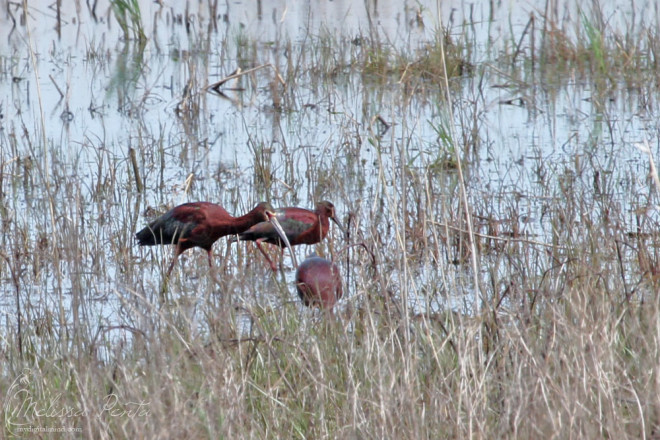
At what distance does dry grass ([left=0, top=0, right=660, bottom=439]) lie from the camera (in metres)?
2.46

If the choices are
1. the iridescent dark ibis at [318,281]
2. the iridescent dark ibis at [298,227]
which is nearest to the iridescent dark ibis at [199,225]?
the iridescent dark ibis at [298,227]

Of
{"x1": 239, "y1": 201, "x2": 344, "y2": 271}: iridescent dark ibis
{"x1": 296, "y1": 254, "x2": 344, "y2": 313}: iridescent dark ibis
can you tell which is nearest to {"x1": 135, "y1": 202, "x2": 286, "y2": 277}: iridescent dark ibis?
{"x1": 239, "y1": 201, "x2": 344, "y2": 271}: iridescent dark ibis

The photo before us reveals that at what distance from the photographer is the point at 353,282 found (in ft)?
13.7

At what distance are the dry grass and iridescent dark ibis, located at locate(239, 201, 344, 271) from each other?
120mm

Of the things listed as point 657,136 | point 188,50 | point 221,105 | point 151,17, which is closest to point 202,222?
point 657,136

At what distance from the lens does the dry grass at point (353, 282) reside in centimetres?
246

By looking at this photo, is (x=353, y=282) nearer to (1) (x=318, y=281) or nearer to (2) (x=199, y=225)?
(2) (x=199, y=225)

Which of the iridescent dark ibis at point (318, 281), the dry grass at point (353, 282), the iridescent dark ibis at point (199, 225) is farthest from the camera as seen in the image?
the iridescent dark ibis at point (199, 225)

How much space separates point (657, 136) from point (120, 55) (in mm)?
5426

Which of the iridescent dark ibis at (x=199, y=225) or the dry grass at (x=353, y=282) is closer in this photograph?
the dry grass at (x=353, y=282)

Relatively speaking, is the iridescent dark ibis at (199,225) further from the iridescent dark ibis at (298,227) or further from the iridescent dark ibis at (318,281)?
the iridescent dark ibis at (318,281)

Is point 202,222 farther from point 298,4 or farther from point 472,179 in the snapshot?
point 298,4

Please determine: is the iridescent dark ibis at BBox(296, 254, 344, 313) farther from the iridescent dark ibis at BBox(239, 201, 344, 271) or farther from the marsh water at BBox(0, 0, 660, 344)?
the iridescent dark ibis at BBox(239, 201, 344, 271)

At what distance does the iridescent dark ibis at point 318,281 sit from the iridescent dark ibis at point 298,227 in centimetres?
129
